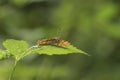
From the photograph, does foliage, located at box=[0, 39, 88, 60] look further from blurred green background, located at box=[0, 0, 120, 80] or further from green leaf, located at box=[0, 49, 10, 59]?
blurred green background, located at box=[0, 0, 120, 80]

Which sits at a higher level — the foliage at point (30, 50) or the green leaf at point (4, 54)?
the foliage at point (30, 50)

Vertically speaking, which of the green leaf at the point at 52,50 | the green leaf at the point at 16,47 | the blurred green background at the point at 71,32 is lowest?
the blurred green background at the point at 71,32

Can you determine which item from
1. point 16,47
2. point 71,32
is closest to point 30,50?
point 16,47

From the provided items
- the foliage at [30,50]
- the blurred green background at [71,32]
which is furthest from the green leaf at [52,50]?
the blurred green background at [71,32]

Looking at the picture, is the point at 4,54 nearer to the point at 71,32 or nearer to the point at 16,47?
the point at 16,47

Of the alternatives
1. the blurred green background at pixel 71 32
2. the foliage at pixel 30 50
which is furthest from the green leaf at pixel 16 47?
the blurred green background at pixel 71 32

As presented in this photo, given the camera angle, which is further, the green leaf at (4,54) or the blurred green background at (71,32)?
the blurred green background at (71,32)

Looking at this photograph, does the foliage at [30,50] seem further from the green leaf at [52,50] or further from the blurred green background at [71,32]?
the blurred green background at [71,32]
